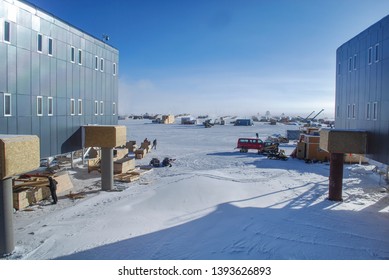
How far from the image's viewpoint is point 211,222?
523 inches

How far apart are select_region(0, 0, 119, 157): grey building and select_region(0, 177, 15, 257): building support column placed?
12.4 ft

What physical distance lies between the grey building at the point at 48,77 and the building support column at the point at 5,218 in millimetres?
3793

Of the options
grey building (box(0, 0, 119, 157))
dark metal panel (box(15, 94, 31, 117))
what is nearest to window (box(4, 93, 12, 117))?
grey building (box(0, 0, 119, 157))

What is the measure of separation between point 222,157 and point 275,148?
6541 millimetres

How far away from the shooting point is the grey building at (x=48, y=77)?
13641 millimetres

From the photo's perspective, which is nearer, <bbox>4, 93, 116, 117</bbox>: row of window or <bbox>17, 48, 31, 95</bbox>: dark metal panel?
<bbox>4, 93, 116, 117</bbox>: row of window

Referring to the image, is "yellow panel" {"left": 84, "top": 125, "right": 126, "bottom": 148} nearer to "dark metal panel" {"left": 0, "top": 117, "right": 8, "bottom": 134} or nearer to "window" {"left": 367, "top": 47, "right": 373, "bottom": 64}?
"dark metal panel" {"left": 0, "top": 117, "right": 8, "bottom": 134}

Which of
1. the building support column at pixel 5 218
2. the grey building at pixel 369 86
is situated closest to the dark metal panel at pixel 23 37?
the building support column at pixel 5 218

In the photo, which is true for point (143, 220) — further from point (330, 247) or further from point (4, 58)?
point (4, 58)

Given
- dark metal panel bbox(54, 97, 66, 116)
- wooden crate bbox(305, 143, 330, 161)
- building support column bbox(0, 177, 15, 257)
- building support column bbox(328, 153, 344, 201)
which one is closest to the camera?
building support column bbox(0, 177, 15, 257)

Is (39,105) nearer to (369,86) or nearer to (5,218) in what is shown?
(5,218)

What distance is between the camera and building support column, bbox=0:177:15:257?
10555 millimetres

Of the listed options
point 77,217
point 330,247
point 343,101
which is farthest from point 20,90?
point 343,101

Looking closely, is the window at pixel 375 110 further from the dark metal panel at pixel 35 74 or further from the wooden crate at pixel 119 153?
the wooden crate at pixel 119 153
